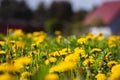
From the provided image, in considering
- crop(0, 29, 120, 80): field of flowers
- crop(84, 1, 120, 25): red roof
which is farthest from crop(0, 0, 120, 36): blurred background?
crop(0, 29, 120, 80): field of flowers

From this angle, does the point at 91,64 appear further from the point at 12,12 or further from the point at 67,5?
the point at 67,5

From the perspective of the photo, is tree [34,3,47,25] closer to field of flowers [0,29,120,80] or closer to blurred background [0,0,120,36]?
blurred background [0,0,120,36]

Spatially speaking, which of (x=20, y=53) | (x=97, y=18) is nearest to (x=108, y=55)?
(x=20, y=53)

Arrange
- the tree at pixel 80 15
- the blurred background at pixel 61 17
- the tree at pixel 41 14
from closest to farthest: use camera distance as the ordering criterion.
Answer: the blurred background at pixel 61 17 → the tree at pixel 80 15 → the tree at pixel 41 14

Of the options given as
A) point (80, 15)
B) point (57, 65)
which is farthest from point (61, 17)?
point (57, 65)

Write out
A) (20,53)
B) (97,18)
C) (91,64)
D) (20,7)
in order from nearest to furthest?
(91,64), (20,53), (97,18), (20,7)

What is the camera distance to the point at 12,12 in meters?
88.1

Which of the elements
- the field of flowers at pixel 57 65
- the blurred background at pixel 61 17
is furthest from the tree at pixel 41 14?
the field of flowers at pixel 57 65

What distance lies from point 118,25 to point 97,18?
11.4 feet

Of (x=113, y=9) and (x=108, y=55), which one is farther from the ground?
(x=113, y=9)

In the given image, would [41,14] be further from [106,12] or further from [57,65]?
[57,65]

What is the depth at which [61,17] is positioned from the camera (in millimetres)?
99562

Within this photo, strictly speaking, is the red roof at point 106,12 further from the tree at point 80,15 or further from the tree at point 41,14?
the tree at point 41,14

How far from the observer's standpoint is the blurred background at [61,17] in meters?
61.1
